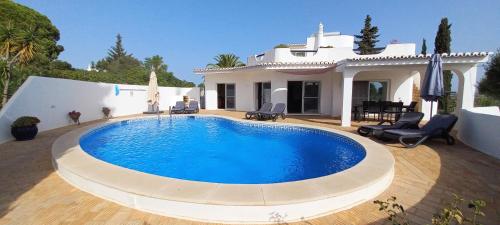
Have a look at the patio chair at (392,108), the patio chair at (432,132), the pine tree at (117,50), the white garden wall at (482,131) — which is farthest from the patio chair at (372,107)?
the pine tree at (117,50)

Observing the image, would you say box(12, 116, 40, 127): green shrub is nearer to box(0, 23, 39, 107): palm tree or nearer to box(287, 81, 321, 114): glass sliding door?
box(0, 23, 39, 107): palm tree

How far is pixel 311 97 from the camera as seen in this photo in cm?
1616

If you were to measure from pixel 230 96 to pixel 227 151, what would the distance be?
1180 cm

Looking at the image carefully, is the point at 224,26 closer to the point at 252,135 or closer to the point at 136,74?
the point at 252,135

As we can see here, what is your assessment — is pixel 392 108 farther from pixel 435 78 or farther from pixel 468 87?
pixel 435 78

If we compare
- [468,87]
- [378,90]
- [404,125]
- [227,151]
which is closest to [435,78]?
[404,125]

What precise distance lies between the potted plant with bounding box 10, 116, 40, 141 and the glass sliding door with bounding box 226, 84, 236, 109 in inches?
511

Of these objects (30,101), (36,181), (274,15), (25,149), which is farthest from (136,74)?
(36,181)

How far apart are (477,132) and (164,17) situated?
79.2 ft

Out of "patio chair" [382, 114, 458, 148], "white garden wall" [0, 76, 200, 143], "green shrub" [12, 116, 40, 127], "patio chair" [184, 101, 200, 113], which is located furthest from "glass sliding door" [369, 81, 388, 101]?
"green shrub" [12, 116, 40, 127]

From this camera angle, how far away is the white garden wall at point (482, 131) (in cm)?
645

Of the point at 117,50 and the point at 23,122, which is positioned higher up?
the point at 117,50

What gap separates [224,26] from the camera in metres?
27.0

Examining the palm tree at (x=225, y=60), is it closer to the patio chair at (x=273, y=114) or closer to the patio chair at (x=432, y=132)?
the patio chair at (x=273, y=114)
